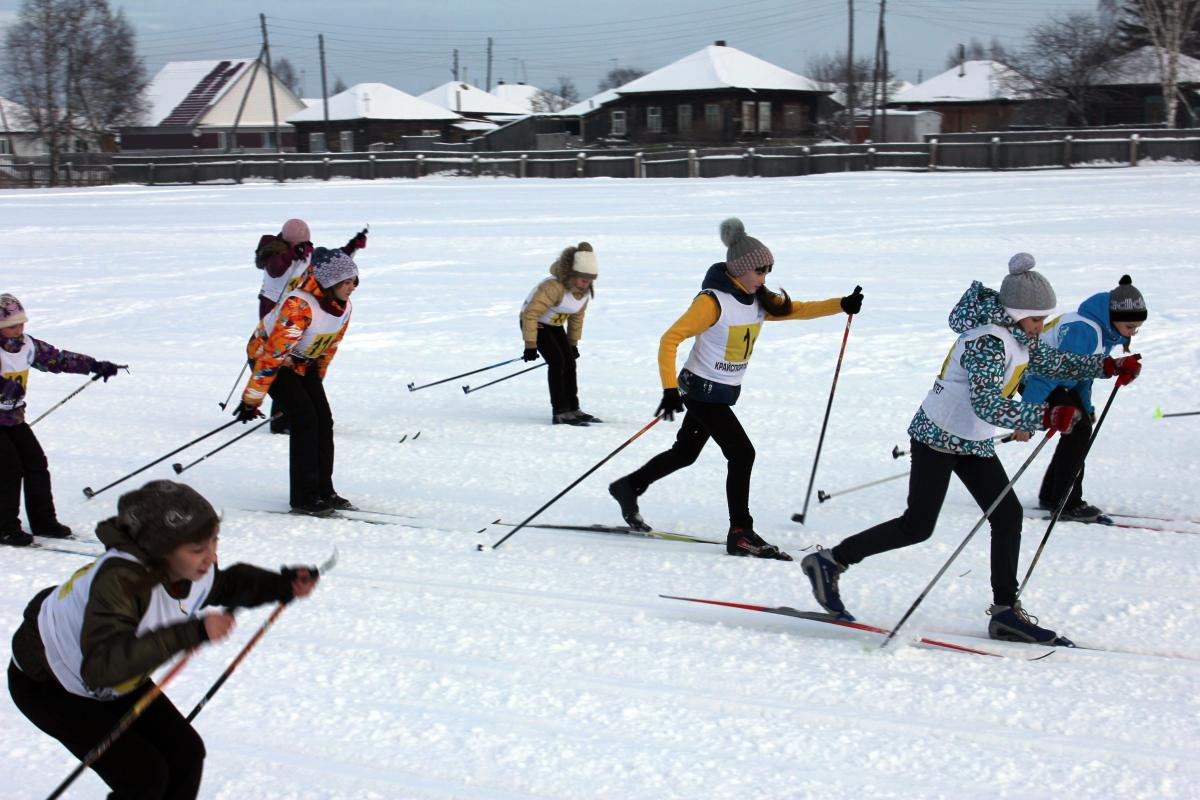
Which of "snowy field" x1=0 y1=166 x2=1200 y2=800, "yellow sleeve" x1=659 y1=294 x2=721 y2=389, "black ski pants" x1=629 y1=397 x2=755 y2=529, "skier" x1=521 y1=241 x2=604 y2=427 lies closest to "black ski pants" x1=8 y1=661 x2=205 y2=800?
"snowy field" x1=0 y1=166 x2=1200 y2=800

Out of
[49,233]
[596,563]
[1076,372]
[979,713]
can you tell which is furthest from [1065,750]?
[49,233]

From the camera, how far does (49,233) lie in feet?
69.3

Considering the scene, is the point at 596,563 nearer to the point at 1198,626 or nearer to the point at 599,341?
the point at 1198,626

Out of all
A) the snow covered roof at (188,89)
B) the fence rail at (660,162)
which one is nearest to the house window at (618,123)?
the fence rail at (660,162)

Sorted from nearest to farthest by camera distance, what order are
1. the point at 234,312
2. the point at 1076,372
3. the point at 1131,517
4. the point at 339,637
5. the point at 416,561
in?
the point at 339,637, the point at 1076,372, the point at 416,561, the point at 1131,517, the point at 234,312

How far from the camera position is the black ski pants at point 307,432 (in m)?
6.11

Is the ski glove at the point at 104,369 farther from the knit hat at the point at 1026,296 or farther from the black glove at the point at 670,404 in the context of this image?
the knit hat at the point at 1026,296

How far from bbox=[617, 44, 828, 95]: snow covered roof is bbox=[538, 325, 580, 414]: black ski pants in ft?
134

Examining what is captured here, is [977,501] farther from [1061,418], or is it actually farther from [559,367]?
[559,367]

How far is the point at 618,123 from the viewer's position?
50219 millimetres

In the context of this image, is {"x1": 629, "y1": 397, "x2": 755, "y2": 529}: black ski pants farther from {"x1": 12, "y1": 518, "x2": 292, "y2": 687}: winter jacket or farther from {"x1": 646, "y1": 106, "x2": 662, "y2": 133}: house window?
{"x1": 646, "y1": 106, "x2": 662, "y2": 133}: house window

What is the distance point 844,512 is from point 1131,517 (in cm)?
156

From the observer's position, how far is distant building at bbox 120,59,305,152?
6456cm

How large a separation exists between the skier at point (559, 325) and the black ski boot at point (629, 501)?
233cm
